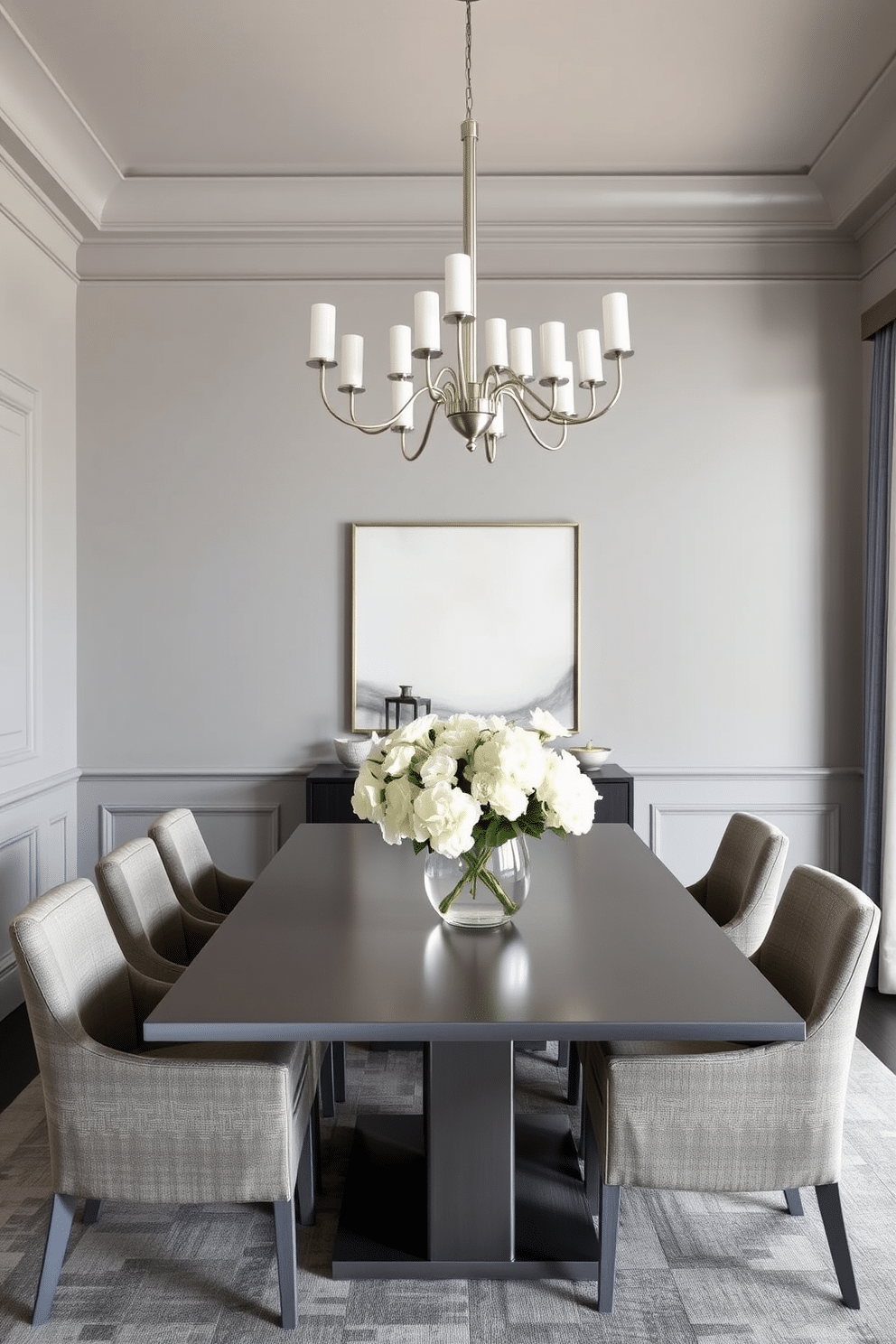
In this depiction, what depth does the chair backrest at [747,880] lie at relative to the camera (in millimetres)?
2725

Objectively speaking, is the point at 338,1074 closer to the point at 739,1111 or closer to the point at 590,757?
the point at 739,1111

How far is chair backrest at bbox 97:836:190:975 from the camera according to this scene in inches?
99.4

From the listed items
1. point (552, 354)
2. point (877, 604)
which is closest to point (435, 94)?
point (552, 354)

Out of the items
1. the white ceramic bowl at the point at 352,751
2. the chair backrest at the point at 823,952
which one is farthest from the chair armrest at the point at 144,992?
the white ceramic bowl at the point at 352,751

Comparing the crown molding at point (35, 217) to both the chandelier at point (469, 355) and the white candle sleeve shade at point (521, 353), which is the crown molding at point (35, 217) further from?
the white candle sleeve shade at point (521, 353)

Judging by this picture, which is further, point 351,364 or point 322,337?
point 351,364

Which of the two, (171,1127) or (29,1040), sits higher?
(171,1127)

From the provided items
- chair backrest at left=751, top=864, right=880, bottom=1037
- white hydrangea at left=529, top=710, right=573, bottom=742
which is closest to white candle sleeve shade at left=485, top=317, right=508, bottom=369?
white hydrangea at left=529, top=710, right=573, bottom=742

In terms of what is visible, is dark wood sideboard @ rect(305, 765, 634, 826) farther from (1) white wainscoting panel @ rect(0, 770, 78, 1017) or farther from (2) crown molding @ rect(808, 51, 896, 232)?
(2) crown molding @ rect(808, 51, 896, 232)

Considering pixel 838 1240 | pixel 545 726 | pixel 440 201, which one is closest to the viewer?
pixel 838 1240

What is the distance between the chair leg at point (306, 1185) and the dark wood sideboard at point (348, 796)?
181 centimetres

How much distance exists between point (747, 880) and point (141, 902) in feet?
5.31

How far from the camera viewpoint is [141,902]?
2.60 meters

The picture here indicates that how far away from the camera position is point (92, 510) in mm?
4453
